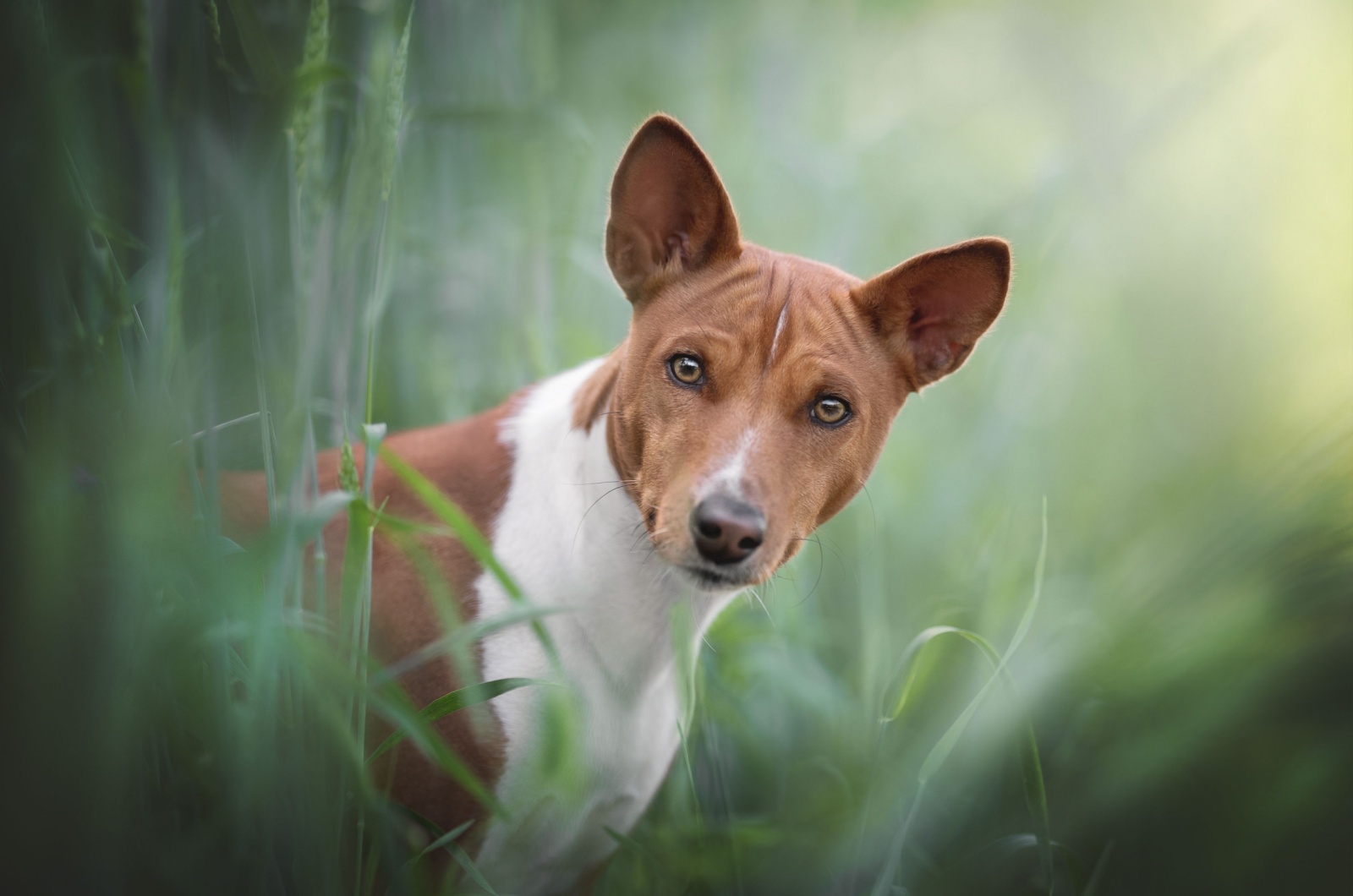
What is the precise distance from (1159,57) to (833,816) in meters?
3.21

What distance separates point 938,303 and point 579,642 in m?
1.15

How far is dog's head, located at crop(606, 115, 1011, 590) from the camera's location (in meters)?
1.77

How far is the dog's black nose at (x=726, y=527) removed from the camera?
167 cm

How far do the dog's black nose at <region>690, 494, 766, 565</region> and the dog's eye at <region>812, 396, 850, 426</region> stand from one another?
384 mm

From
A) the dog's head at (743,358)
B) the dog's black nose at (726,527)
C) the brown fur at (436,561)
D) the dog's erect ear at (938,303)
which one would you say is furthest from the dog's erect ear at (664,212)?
the dog's black nose at (726,527)

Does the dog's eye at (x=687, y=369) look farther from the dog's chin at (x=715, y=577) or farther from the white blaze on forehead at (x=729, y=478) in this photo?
the dog's chin at (x=715, y=577)

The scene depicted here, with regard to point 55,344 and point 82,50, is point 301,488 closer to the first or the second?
point 55,344

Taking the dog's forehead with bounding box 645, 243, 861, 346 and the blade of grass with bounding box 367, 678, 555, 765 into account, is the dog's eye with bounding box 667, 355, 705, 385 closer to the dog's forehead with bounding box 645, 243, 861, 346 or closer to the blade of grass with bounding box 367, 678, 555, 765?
the dog's forehead with bounding box 645, 243, 861, 346

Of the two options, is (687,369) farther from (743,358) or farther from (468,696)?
(468,696)

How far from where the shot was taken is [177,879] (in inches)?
59.2

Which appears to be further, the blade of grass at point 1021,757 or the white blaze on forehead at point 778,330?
the white blaze on forehead at point 778,330

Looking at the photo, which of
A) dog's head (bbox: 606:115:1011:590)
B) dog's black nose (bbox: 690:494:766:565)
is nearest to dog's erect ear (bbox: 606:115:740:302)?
dog's head (bbox: 606:115:1011:590)

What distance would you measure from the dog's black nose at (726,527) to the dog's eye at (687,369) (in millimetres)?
346

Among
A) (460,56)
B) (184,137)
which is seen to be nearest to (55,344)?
(184,137)
